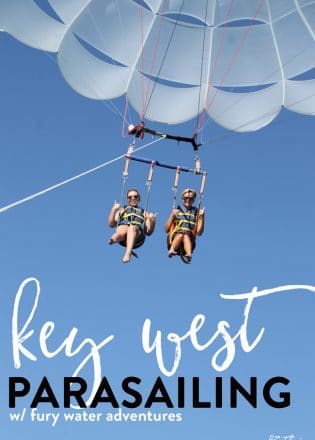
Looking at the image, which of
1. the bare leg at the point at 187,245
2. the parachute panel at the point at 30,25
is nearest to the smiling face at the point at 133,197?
the bare leg at the point at 187,245

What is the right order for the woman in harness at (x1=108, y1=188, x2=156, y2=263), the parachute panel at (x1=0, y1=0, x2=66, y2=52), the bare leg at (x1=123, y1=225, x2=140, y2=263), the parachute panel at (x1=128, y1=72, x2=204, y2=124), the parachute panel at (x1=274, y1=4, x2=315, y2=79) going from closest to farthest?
1. the bare leg at (x1=123, y1=225, x2=140, y2=263)
2. the woman in harness at (x1=108, y1=188, x2=156, y2=263)
3. the parachute panel at (x1=0, y1=0, x2=66, y2=52)
4. the parachute panel at (x1=128, y1=72, x2=204, y2=124)
5. the parachute panel at (x1=274, y1=4, x2=315, y2=79)

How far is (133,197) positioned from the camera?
16.2 meters

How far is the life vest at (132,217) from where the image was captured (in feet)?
52.3

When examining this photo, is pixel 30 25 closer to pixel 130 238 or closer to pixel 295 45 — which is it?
pixel 130 238

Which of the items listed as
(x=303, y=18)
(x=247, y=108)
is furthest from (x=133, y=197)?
(x=303, y=18)

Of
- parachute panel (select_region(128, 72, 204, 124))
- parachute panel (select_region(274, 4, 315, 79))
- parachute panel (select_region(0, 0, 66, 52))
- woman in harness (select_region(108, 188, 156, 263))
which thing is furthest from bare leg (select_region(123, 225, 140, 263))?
parachute panel (select_region(274, 4, 315, 79))

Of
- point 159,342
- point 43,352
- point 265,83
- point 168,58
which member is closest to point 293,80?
point 265,83

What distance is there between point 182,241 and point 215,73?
419 cm

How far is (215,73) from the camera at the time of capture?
1873 centimetres

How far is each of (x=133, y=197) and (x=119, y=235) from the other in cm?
73

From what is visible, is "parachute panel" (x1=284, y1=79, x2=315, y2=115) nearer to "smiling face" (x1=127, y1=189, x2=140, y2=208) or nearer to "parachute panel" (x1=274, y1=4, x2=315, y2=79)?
"parachute panel" (x1=274, y1=4, x2=315, y2=79)

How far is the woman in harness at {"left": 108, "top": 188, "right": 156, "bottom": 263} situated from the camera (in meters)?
15.9

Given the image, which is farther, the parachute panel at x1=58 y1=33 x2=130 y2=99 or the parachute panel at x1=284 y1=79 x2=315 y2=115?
the parachute panel at x1=284 y1=79 x2=315 y2=115

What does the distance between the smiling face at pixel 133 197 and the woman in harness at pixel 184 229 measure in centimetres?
61
